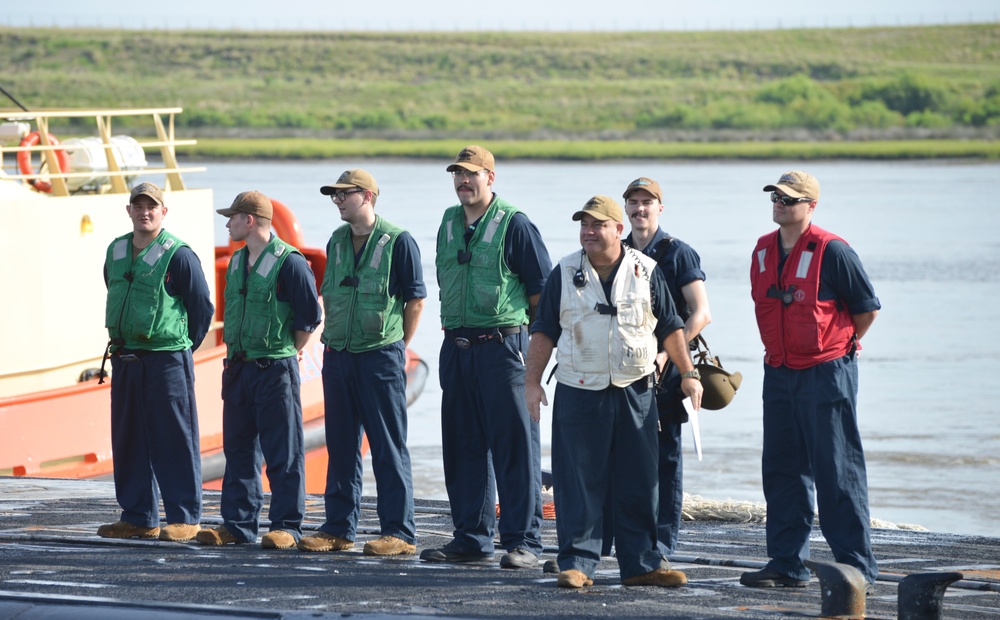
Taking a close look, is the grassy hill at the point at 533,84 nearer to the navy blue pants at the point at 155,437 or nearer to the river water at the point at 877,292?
the river water at the point at 877,292

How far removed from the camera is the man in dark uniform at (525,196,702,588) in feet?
17.9

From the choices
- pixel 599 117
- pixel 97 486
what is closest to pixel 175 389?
pixel 97 486

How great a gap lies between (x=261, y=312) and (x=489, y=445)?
113 cm

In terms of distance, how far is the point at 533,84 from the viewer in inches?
3319

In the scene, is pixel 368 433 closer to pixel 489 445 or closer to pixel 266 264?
pixel 489 445

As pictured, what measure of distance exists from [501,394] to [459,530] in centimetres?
60

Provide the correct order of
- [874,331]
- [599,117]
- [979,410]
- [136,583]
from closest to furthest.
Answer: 1. [136,583]
2. [979,410]
3. [874,331]
4. [599,117]

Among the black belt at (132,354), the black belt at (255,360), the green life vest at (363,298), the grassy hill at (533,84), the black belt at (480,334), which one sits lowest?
the black belt at (255,360)

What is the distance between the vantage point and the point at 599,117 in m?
74.1

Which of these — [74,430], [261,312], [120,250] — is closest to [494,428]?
[261,312]

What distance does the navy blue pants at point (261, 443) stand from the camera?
6430 millimetres

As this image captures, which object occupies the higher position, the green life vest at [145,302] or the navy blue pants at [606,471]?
the green life vest at [145,302]

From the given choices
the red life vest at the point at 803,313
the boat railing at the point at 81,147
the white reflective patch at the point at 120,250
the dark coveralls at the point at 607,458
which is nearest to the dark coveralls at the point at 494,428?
the dark coveralls at the point at 607,458

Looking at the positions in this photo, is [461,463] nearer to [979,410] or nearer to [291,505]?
[291,505]
